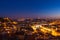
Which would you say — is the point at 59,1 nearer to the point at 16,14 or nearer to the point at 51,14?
the point at 51,14

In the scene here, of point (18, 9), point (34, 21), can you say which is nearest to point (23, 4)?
point (18, 9)

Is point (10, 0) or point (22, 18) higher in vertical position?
point (10, 0)

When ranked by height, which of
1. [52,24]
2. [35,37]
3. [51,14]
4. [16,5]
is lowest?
[35,37]

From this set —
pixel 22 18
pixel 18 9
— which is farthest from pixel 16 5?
pixel 22 18

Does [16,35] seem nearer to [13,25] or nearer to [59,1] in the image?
[13,25]

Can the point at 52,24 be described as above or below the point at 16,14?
below

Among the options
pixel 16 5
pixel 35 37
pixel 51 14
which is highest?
pixel 16 5

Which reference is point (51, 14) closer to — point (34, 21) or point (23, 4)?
point (34, 21)

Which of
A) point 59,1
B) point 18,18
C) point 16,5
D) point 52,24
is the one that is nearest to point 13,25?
point 18,18
